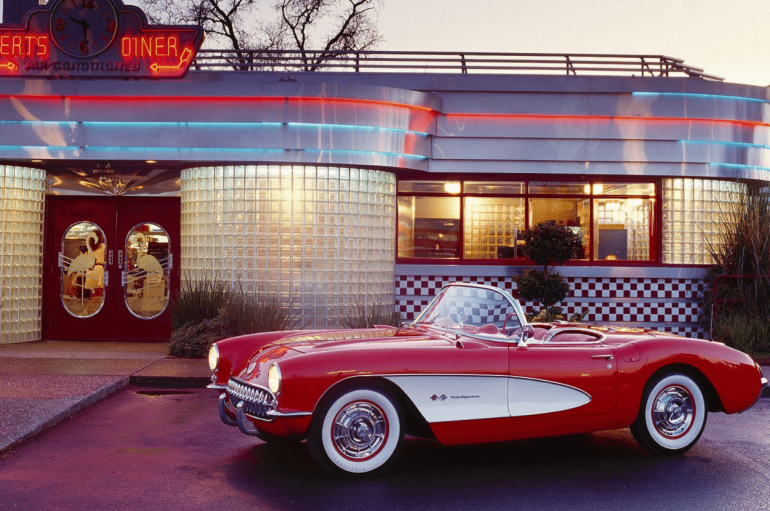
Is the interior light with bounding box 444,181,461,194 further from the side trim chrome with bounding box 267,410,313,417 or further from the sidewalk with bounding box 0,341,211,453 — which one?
the side trim chrome with bounding box 267,410,313,417

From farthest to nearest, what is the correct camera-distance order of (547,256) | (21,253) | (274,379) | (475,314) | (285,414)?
(21,253) → (547,256) → (475,314) → (274,379) → (285,414)

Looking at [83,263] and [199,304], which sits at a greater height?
[83,263]

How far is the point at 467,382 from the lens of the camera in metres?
5.55

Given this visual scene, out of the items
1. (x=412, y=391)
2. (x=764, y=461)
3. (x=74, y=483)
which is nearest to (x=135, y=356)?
(x=74, y=483)

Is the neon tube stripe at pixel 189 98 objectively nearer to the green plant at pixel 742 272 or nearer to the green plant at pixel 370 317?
the green plant at pixel 370 317

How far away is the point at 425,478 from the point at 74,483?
228cm

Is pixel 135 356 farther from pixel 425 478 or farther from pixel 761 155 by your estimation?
pixel 761 155

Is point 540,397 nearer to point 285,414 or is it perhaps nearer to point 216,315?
point 285,414

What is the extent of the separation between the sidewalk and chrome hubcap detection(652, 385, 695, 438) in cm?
488

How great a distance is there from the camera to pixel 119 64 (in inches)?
488

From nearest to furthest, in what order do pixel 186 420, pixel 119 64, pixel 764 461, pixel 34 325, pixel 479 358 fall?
pixel 479 358 → pixel 764 461 → pixel 186 420 → pixel 119 64 → pixel 34 325

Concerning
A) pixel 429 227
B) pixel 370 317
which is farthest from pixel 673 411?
pixel 429 227

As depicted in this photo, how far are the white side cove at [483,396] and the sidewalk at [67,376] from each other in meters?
3.15

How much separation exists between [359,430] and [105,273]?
9.45 meters
